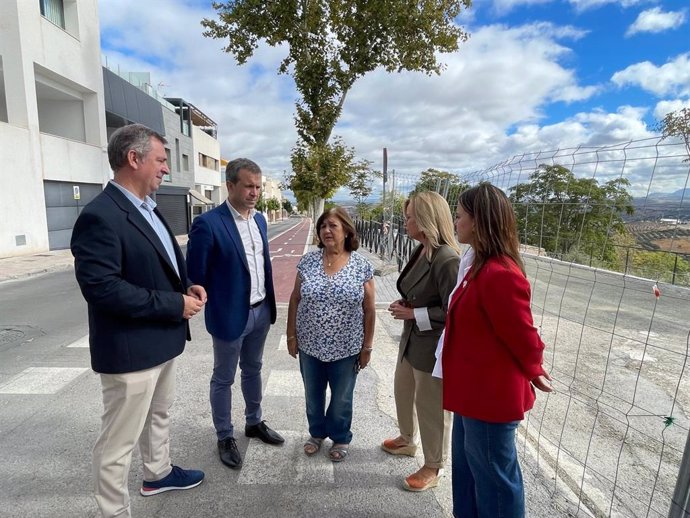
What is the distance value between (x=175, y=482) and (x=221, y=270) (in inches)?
49.6

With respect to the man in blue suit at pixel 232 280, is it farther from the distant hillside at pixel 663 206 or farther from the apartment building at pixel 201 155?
the apartment building at pixel 201 155

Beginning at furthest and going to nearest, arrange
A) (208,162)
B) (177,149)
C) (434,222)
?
(208,162) → (177,149) → (434,222)

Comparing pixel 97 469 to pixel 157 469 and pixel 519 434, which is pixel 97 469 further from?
pixel 519 434

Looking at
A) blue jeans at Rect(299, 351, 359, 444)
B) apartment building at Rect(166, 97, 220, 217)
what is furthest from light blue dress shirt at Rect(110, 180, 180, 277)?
apartment building at Rect(166, 97, 220, 217)

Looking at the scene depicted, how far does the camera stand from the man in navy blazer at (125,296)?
172cm

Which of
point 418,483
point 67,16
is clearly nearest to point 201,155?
point 67,16

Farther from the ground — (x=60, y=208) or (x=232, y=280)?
(x=232, y=280)

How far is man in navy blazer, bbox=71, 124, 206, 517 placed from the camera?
1720 mm

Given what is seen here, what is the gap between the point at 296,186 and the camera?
15.2 meters

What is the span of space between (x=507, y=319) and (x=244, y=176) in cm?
173

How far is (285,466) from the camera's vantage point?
8.52ft

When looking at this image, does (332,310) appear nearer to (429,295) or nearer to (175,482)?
(429,295)

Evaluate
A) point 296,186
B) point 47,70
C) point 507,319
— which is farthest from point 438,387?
point 47,70

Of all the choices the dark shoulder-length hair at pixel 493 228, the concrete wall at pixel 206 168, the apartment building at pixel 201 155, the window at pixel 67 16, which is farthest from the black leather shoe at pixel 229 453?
the concrete wall at pixel 206 168
